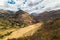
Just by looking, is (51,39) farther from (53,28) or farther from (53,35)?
(53,28)

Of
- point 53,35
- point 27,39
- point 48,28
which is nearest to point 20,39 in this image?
point 27,39

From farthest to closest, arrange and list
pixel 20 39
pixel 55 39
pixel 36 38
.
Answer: pixel 20 39 < pixel 36 38 < pixel 55 39

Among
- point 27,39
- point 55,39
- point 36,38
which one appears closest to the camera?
point 55,39

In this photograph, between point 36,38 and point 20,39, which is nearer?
point 36,38

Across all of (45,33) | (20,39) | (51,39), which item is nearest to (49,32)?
(45,33)

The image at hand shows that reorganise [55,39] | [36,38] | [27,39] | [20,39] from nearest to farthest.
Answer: [55,39]
[36,38]
[27,39]
[20,39]

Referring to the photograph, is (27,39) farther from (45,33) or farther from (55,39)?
(55,39)

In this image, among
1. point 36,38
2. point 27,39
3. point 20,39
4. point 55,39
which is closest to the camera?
point 55,39

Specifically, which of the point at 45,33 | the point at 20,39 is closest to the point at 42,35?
the point at 45,33

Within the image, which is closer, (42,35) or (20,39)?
(42,35)
